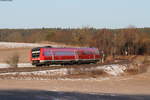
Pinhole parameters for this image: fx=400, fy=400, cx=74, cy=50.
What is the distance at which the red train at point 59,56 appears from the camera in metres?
50.7

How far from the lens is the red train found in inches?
1996

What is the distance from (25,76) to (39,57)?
13.6 m

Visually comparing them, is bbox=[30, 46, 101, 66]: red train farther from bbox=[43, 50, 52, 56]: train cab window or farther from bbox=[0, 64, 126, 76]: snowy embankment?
bbox=[0, 64, 126, 76]: snowy embankment

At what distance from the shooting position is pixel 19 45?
10800 cm

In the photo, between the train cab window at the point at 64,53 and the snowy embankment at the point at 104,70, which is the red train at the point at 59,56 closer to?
the train cab window at the point at 64,53

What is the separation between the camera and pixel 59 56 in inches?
2058

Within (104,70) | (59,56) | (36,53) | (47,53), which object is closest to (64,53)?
(59,56)

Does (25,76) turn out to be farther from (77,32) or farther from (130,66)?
(77,32)

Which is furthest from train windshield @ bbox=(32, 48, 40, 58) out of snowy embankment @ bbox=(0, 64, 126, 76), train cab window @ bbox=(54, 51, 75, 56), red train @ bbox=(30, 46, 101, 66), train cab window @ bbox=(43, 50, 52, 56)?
snowy embankment @ bbox=(0, 64, 126, 76)

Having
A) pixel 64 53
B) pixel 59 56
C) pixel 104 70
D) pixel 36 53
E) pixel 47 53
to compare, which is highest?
pixel 47 53

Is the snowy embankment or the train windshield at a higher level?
the train windshield

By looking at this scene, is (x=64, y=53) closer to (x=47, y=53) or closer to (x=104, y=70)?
(x=47, y=53)

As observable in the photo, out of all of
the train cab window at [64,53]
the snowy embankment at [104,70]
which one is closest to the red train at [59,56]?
the train cab window at [64,53]

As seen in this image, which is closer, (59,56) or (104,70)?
(104,70)
